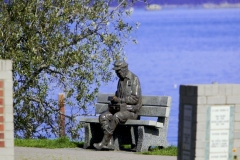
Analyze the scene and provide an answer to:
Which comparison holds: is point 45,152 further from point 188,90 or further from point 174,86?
point 174,86

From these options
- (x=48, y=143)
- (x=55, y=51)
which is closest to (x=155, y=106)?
(x=48, y=143)

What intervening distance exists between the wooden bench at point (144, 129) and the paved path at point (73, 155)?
14.5 inches

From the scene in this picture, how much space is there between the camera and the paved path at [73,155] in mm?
13539

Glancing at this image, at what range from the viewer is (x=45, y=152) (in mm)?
14273

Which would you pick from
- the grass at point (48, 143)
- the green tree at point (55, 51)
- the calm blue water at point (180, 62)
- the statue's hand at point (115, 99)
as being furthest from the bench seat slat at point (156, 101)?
the calm blue water at point (180, 62)

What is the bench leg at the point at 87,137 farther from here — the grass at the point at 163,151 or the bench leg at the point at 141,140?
the bench leg at the point at 141,140

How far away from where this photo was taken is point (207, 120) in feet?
33.3

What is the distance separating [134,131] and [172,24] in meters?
153

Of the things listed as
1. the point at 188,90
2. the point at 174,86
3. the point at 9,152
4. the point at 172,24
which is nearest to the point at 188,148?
the point at 188,90

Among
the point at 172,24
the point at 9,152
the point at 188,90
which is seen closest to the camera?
the point at 188,90

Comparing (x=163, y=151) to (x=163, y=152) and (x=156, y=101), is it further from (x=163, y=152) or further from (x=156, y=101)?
(x=156, y=101)

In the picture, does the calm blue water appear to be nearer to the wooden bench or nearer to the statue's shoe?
the wooden bench

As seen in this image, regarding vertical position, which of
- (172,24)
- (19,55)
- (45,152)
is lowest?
(45,152)

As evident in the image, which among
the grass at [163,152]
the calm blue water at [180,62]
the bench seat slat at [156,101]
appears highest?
the calm blue water at [180,62]
